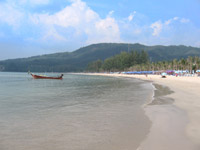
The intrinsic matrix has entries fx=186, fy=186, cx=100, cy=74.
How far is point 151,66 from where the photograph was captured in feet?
520

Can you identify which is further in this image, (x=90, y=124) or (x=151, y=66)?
(x=151, y=66)

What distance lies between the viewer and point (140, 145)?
648 centimetres

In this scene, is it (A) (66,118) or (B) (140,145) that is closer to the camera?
(B) (140,145)

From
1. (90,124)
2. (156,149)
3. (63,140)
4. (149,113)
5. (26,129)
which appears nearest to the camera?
(156,149)

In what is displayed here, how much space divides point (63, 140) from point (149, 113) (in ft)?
21.1

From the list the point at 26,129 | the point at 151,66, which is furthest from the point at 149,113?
the point at 151,66

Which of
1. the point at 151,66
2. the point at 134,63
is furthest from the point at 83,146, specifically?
the point at 134,63

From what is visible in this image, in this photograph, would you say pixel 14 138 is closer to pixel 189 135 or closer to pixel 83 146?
pixel 83 146

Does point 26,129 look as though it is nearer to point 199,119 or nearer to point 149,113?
point 149,113

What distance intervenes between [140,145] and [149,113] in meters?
5.52

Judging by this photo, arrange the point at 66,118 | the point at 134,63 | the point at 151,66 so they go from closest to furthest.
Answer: the point at 66,118
the point at 151,66
the point at 134,63

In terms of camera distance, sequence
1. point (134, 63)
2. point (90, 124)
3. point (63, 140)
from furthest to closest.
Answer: point (134, 63)
point (90, 124)
point (63, 140)

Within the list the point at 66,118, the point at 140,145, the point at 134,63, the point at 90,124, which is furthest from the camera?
the point at 134,63

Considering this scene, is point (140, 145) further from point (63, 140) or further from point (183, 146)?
point (63, 140)
